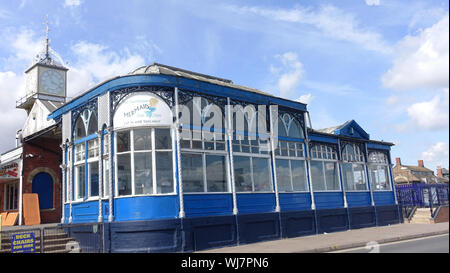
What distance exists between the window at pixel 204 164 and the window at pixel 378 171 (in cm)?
1174

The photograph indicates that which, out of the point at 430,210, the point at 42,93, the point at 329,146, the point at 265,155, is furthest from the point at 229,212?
the point at 42,93

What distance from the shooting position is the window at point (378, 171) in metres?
23.5

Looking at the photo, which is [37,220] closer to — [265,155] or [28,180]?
[28,180]

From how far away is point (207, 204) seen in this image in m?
14.2

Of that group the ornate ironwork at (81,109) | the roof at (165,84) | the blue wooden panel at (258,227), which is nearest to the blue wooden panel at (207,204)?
the blue wooden panel at (258,227)

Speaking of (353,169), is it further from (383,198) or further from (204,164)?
(204,164)

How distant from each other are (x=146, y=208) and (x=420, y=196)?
1870cm

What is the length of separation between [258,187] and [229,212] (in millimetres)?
2147

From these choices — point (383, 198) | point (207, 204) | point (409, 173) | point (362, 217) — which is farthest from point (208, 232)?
point (409, 173)

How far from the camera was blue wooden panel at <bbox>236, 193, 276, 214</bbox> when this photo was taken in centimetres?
1526

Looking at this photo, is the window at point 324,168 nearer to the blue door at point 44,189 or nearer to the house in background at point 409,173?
the blue door at point 44,189

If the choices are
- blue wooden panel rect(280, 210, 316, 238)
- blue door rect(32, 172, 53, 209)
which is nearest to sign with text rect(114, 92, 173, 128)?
blue wooden panel rect(280, 210, 316, 238)

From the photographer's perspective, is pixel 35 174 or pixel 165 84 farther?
pixel 35 174

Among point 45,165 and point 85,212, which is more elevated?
point 45,165
